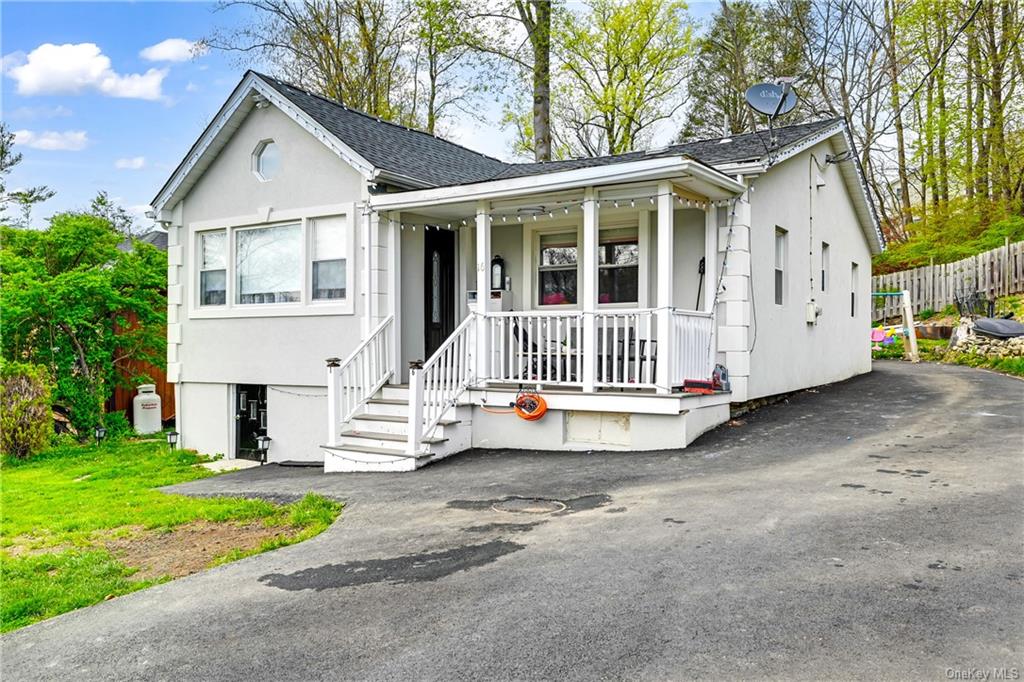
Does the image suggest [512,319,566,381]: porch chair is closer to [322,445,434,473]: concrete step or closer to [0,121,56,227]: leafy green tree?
[322,445,434,473]: concrete step

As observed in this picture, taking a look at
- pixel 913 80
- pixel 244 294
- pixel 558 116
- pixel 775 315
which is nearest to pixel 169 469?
pixel 244 294

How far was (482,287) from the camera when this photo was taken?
9.41 meters

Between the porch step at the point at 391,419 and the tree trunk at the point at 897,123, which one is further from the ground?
the tree trunk at the point at 897,123

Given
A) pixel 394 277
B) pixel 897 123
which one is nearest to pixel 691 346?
pixel 394 277

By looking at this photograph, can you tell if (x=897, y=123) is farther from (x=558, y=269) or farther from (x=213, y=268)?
(x=213, y=268)

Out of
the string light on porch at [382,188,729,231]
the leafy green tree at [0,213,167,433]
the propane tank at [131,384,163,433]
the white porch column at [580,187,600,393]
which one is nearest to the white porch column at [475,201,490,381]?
the string light on porch at [382,188,729,231]

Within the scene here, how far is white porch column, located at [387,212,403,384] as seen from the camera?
10344mm

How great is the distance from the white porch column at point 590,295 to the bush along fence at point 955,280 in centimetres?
1374

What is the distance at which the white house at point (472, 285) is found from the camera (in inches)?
340

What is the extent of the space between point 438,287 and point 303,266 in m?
2.17

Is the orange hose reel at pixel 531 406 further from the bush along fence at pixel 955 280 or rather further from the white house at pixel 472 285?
the bush along fence at pixel 955 280

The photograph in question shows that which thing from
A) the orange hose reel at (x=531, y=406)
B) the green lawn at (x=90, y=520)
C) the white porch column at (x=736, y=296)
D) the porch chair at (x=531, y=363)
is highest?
the white porch column at (x=736, y=296)

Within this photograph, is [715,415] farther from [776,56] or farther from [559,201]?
[776,56]

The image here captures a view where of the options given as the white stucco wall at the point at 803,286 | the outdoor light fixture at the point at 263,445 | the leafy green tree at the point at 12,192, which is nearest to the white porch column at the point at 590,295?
the white stucco wall at the point at 803,286
